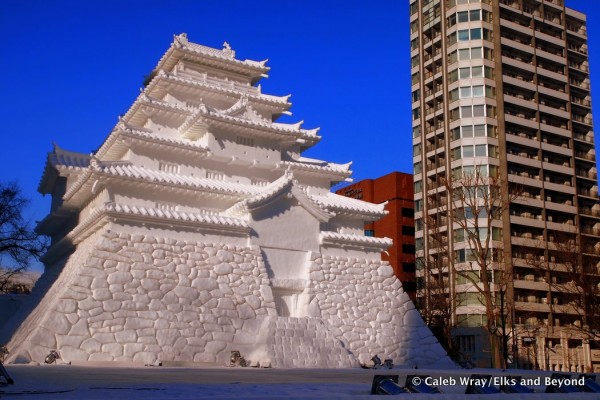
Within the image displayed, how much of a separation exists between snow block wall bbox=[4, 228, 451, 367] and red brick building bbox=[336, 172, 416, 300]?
116 feet

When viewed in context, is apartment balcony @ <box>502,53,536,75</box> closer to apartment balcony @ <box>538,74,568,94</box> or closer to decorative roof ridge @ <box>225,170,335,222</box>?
apartment balcony @ <box>538,74,568,94</box>

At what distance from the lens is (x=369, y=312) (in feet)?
88.8

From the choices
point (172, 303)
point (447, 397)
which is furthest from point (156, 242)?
point (447, 397)

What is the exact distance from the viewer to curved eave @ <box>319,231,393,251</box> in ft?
90.1

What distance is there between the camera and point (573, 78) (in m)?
64.0

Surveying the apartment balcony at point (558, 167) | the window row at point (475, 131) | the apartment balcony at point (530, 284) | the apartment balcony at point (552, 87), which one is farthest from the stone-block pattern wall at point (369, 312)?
the apartment balcony at point (552, 87)

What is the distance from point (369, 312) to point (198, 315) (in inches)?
322

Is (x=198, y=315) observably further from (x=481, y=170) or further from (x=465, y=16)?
(x=465, y=16)

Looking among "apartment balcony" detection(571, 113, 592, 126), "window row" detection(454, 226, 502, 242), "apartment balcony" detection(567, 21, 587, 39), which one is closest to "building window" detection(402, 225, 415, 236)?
"window row" detection(454, 226, 502, 242)

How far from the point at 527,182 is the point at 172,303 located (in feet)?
141

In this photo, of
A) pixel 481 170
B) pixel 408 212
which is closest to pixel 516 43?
pixel 481 170

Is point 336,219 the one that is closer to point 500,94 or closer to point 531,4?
point 500,94

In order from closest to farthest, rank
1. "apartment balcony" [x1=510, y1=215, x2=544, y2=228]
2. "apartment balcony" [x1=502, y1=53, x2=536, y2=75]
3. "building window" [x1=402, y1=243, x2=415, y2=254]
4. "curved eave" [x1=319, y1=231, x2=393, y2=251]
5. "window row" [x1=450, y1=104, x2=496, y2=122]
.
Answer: "curved eave" [x1=319, y1=231, x2=393, y2=251] < "apartment balcony" [x1=510, y1=215, x2=544, y2=228] < "window row" [x1=450, y1=104, x2=496, y2=122] < "apartment balcony" [x1=502, y1=53, x2=536, y2=75] < "building window" [x1=402, y1=243, x2=415, y2=254]

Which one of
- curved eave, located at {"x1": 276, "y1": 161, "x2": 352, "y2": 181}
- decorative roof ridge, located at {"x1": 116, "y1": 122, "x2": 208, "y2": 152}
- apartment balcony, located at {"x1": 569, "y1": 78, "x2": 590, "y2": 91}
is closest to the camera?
decorative roof ridge, located at {"x1": 116, "y1": 122, "x2": 208, "y2": 152}
